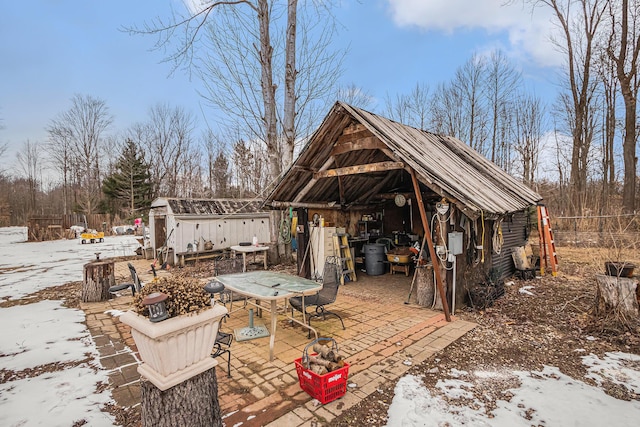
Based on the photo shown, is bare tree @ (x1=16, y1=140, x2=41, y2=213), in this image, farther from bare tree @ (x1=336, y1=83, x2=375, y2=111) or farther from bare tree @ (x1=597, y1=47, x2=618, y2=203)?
bare tree @ (x1=597, y1=47, x2=618, y2=203)

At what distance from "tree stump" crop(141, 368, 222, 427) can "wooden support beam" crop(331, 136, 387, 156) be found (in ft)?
15.2

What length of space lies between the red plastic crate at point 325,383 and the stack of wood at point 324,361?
0.07 meters

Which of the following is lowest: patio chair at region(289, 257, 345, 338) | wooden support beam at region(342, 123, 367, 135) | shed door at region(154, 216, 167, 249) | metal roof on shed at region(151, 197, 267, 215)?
patio chair at region(289, 257, 345, 338)

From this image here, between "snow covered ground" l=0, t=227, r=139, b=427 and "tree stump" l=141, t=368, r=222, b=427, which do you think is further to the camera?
"snow covered ground" l=0, t=227, r=139, b=427

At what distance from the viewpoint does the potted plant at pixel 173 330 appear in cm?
223

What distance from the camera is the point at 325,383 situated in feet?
9.63

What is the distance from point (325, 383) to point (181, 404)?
4.13 ft

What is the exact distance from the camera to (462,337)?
15.1ft

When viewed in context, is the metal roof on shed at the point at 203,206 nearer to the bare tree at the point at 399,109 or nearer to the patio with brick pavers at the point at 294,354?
the patio with brick pavers at the point at 294,354

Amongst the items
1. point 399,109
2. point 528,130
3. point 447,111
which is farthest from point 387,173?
point 528,130

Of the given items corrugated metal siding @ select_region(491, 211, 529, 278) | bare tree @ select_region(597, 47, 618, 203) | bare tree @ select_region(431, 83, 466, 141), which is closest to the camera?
corrugated metal siding @ select_region(491, 211, 529, 278)

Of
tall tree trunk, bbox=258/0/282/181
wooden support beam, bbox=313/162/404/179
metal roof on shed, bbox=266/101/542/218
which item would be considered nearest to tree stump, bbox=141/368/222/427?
metal roof on shed, bbox=266/101/542/218

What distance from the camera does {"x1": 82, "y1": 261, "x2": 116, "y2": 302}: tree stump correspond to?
21.6 feet

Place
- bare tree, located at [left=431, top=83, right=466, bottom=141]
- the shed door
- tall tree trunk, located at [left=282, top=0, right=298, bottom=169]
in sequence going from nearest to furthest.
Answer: tall tree trunk, located at [left=282, top=0, right=298, bottom=169]
the shed door
bare tree, located at [left=431, top=83, right=466, bottom=141]
